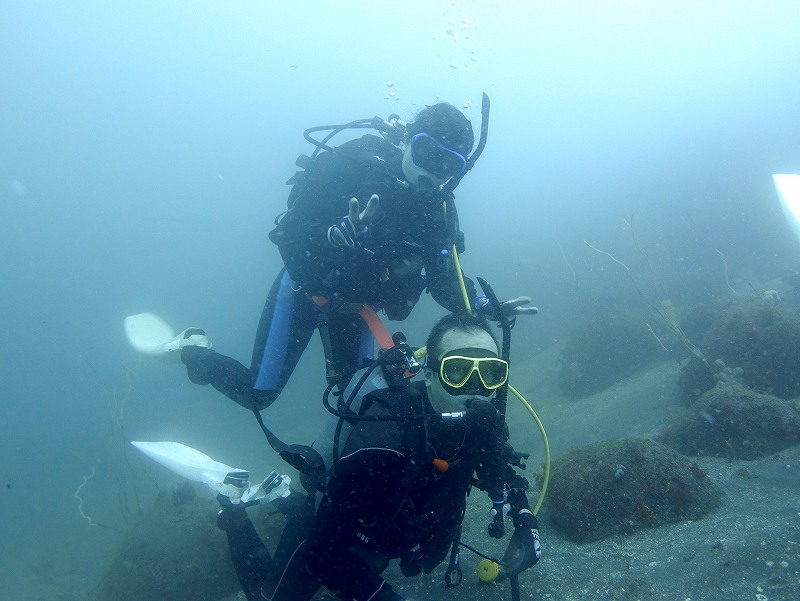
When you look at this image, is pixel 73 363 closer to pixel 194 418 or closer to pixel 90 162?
pixel 90 162

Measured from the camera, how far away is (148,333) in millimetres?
6809

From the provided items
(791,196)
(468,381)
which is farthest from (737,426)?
(791,196)

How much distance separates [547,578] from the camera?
387 centimetres

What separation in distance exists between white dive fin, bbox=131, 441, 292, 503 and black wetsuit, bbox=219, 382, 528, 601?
190cm

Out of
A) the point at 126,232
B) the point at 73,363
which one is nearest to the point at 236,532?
the point at 73,363

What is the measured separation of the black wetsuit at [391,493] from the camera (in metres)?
2.56

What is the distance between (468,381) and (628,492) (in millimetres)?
3254

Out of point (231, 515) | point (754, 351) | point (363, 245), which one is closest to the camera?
point (363, 245)

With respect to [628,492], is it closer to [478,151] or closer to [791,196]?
[478,151]

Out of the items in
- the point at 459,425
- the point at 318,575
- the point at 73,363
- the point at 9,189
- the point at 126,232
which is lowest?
the point at 73,363

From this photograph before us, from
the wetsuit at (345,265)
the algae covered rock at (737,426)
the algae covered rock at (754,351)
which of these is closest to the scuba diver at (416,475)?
the wetsuit at (345,265)

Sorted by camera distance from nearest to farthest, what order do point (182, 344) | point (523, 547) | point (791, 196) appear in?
point (523, 547) → point (182, 344) → point (791, 196)

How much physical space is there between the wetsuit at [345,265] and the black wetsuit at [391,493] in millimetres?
1412

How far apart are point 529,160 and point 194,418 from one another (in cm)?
11243
